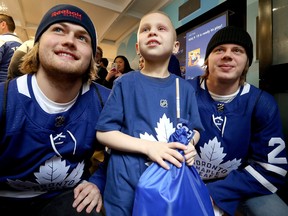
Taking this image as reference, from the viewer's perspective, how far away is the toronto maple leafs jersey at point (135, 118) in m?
0.81

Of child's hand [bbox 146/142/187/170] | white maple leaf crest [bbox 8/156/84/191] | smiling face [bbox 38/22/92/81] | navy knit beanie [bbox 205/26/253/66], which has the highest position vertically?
navy knit beanie [bbox 205/26/253/66]

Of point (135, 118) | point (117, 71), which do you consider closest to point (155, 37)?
point (135, 118)

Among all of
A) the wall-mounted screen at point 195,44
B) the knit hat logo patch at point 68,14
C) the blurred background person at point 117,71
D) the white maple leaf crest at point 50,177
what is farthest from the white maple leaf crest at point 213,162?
the blurred background person at point 117,71

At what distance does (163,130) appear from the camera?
89 cm

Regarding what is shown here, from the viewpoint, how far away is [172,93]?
949 millimetres

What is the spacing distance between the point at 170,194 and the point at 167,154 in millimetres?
137

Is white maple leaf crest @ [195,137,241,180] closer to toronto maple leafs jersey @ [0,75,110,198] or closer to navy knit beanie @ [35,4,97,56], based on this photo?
toronto maple leafs jersey @ [0,75,110,198]

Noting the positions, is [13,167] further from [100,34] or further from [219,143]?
[100,34]

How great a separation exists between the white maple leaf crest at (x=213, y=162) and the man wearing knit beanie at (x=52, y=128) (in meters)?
0.58

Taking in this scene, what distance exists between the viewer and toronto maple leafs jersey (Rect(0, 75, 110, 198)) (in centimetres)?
88

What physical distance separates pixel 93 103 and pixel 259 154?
3.18 feet

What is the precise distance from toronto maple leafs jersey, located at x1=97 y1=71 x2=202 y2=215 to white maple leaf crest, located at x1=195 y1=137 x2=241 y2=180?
0.30 metres

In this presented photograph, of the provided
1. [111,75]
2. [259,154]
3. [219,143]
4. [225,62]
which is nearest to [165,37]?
[225,62]

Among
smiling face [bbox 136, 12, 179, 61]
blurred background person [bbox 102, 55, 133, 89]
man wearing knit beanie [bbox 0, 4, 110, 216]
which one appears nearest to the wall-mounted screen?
blurred background person [bbox 102, 55, 133, 89]
